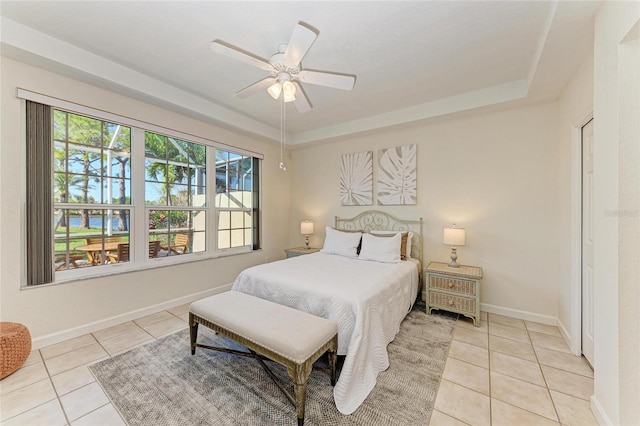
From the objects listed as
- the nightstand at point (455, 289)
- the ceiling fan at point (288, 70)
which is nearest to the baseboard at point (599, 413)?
the nightstand at point (455, 289)

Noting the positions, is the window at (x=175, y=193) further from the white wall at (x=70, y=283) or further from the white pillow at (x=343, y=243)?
the white pillow at (x=343, y=243)

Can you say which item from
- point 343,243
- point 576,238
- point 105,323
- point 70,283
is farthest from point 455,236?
point 70,283

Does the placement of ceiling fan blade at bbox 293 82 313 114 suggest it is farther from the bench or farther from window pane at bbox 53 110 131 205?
window pane at bbox 53 110 131 205

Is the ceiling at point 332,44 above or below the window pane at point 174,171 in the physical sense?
above

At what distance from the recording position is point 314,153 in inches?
188

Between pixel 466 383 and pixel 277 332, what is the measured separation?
1493 mm

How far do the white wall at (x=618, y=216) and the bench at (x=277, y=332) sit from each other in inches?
62.8

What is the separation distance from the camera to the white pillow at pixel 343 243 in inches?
139

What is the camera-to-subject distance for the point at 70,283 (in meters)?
2.47

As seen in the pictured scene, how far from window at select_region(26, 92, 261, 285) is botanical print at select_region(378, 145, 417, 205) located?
2.52m

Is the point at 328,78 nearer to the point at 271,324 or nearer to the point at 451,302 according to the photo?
the point at 271,324

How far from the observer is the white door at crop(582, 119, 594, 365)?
2111 millimetres

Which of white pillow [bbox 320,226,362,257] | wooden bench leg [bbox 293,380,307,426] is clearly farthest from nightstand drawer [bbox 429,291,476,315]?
wooden bench leg [bbox 293,380,307,426]

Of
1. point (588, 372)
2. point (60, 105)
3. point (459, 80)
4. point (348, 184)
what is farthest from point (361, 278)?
point (60, 105)
